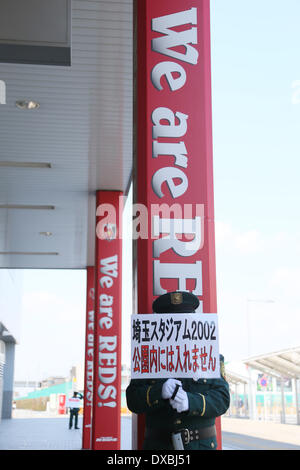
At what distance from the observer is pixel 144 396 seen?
2.50 m

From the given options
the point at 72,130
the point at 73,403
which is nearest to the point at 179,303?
the point at 72,130

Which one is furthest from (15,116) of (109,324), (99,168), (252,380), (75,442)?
(252,380)

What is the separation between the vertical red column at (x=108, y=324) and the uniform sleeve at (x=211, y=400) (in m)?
5.90

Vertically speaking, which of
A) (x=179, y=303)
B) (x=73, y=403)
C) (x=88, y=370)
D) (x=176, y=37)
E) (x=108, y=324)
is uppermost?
(x=176, y=37)

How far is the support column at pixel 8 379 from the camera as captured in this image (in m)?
25.0

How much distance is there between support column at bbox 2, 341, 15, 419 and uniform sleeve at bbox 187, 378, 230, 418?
2388 cm

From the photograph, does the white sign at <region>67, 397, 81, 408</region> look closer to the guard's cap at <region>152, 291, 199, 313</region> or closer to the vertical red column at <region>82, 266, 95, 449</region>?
the vertical red column at <region>82, 266, 95, 449</region>

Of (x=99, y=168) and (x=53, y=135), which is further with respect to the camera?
(x=99, y=168)

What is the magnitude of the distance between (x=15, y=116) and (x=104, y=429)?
4.35m

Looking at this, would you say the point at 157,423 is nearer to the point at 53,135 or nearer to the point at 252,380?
the point at 53,135

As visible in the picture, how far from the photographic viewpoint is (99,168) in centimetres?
852

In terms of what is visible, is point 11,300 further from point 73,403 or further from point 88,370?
point 88,370

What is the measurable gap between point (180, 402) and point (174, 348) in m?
0.29

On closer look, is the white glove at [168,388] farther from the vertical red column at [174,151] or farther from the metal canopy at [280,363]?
the metal canopy at [280,363]
